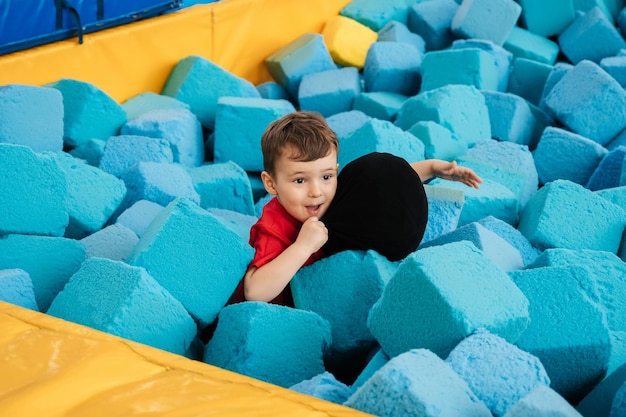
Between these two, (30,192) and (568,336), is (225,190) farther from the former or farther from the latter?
(568,336)

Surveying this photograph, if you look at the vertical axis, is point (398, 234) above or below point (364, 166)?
below

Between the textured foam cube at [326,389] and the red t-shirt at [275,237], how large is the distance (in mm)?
438

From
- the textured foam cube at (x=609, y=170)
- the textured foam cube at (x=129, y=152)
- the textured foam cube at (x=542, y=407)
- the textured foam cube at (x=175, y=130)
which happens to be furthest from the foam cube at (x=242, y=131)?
the textured foam cube at (x=542, y=407)

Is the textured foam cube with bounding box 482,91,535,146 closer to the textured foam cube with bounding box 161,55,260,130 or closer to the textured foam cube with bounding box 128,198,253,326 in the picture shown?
the textured foam cube with bounding box 161,55,260,130

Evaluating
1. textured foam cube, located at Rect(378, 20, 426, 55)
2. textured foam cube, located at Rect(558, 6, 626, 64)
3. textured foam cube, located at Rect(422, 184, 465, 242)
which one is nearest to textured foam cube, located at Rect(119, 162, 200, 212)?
textured foam cube, located at Rect(422, 184, 465, 242)

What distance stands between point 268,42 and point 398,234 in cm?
182

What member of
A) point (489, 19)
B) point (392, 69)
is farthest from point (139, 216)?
point (489, 19)

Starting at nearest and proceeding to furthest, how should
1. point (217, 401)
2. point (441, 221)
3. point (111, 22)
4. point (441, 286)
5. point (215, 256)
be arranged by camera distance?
1. point (217, 401)
2. point (441, 286)
3. point (215, 256)
4. point (441, 221)
5. point (111, 22)

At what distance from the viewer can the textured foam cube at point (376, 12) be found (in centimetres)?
352

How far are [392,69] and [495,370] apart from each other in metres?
1.97

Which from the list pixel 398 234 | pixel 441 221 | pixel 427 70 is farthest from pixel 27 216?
pixel 427 70

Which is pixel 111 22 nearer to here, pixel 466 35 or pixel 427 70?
pixel 427 70

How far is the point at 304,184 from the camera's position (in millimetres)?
1645

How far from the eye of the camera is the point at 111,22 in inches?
104
